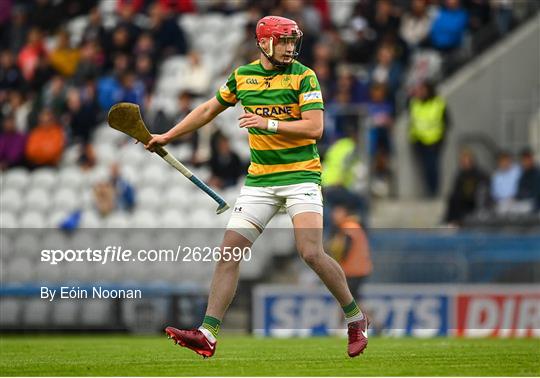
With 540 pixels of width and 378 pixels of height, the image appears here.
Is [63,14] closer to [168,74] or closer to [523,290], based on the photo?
[168,74]

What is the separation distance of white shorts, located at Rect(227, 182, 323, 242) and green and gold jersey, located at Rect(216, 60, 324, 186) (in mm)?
51

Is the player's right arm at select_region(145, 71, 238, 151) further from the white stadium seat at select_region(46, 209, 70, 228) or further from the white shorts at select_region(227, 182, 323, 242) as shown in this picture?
the white stadium seat at select_region(46, 209, 70, 228)

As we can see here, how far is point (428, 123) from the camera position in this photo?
20922mm

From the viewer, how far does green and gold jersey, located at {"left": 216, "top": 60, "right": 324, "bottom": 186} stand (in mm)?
10820

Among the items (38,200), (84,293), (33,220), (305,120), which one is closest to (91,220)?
(33,220)

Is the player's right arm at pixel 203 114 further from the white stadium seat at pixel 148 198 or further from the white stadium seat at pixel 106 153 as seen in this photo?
the white stadium seat at pixel 106 153

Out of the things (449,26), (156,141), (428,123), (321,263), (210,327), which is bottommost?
(210,327)

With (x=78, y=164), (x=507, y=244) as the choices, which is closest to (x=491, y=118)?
(x=507, y=244)

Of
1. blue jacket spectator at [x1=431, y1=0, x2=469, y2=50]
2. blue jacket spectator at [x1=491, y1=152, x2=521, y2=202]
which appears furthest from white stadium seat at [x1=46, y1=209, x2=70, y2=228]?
blue jacket spectator at [x1=491, y1=152, x2=521, y2=202]

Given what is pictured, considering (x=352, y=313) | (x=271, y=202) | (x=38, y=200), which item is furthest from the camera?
(x=38, y=200)

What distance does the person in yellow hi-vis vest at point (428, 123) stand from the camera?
20859mm

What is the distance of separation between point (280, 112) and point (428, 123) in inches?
407

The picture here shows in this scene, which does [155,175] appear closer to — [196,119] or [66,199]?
[66,199]

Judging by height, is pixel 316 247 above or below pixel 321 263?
above
